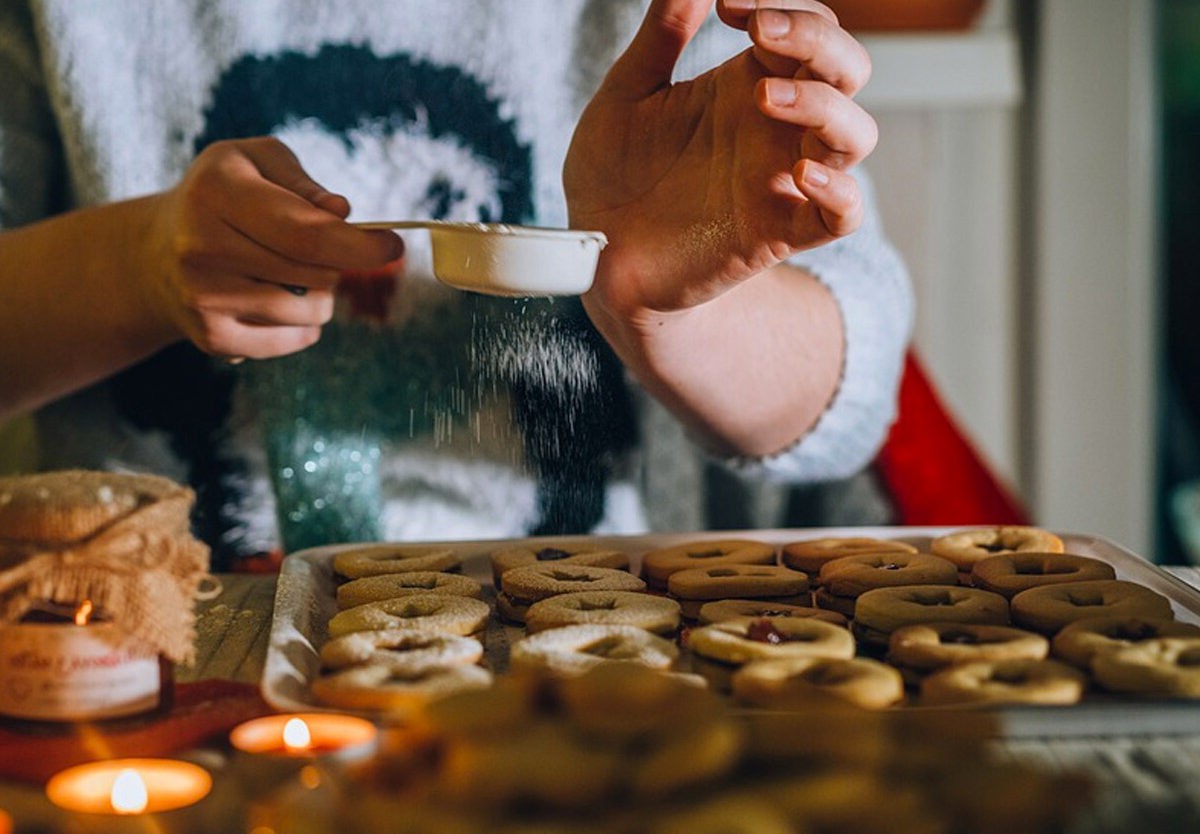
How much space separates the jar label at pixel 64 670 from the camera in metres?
0.51

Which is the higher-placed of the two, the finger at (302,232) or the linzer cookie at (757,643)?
the finger at (302,232)

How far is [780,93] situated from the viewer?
2.21 ft

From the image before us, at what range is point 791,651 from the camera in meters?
0.59

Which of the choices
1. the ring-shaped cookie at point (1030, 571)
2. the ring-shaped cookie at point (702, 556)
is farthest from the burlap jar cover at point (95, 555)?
the ring-shaped cookie at point (1030, 571)

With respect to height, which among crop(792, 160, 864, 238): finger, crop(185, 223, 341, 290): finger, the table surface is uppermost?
crop(792, 160, 864, 238): finger

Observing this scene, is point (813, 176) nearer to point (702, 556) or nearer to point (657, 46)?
point (657, 46)

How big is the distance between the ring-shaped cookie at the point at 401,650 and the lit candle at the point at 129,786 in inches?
5.0

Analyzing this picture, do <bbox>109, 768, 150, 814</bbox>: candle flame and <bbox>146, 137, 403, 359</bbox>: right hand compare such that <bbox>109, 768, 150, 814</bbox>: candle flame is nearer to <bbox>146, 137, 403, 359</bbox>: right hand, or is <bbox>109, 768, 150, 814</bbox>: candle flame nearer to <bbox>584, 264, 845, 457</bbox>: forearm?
<bbox>146, 137, 403, 359</bbox>: right hand

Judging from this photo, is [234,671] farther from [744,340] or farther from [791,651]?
[744,340]

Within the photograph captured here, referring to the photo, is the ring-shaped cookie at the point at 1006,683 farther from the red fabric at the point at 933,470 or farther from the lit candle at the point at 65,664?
the red fabric at the point at 933,470

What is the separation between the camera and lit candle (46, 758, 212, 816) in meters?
0.45

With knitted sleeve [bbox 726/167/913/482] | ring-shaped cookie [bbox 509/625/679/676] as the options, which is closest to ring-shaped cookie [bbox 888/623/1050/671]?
ring-shaped cookie [bbox 509/625/679/676]

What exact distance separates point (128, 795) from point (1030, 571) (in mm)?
541

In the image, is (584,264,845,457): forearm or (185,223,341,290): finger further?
(584,264,845,457): forearm
